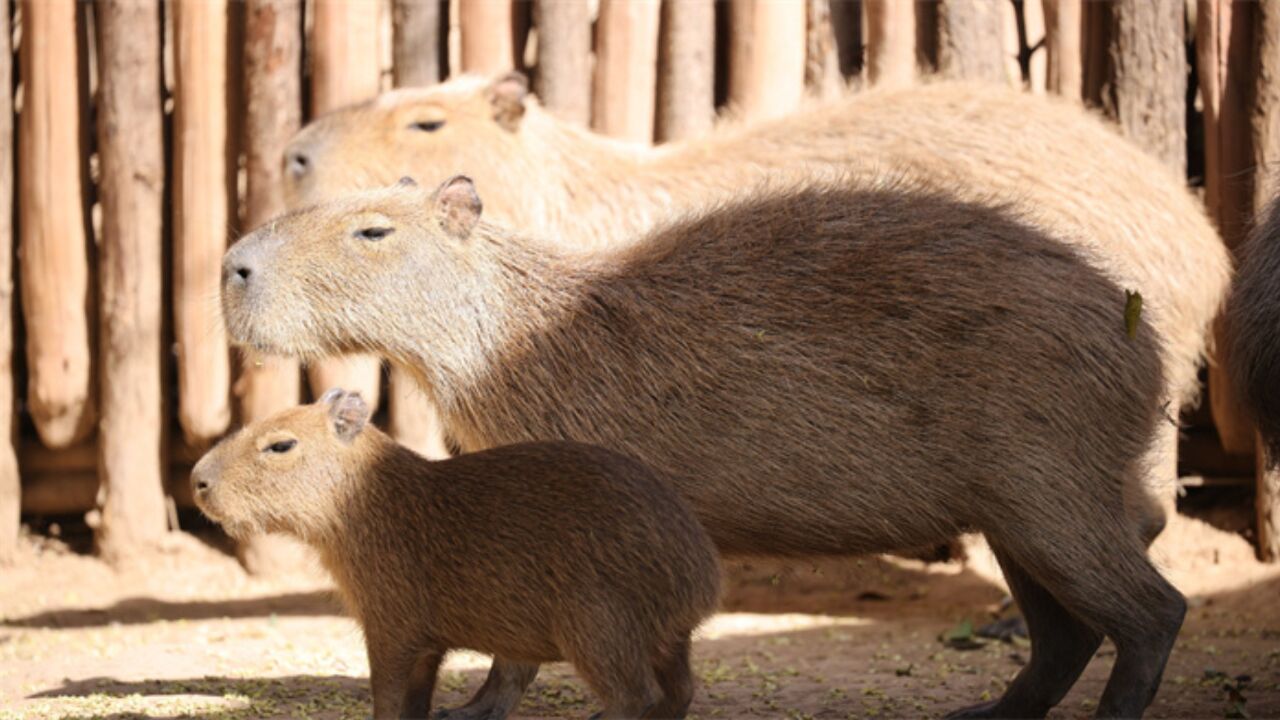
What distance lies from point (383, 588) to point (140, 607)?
337 cm

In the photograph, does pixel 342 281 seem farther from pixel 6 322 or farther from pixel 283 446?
pixel 6 322

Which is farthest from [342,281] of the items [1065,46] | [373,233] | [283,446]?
[1065,46]

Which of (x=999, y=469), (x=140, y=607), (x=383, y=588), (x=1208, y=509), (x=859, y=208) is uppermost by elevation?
(x=859, y=208)

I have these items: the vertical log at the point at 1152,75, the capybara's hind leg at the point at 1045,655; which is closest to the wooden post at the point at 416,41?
the vertical log at the point at 1152,75

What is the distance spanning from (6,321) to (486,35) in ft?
8.10

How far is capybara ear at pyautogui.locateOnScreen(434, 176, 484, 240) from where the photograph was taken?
4.75 meters

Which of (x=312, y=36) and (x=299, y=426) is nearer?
(x=299, y=426)

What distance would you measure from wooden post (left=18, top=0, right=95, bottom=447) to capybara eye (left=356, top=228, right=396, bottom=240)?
3.23 meters

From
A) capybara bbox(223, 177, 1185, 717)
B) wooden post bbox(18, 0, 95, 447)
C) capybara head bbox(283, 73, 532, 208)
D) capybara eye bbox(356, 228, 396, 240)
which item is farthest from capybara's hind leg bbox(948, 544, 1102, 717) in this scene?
wooden post bbox(18, 0, 95, 447)

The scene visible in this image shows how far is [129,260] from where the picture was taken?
739 cm

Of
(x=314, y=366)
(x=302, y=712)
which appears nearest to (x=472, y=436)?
(x=302, y=712)

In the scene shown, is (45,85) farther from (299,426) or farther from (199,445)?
(299,426)

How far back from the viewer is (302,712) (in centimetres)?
498

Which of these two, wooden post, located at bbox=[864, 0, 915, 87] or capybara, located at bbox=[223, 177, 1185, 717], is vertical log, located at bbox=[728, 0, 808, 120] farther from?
capybara, located at bbox=[223, 177, 1185, 717]
